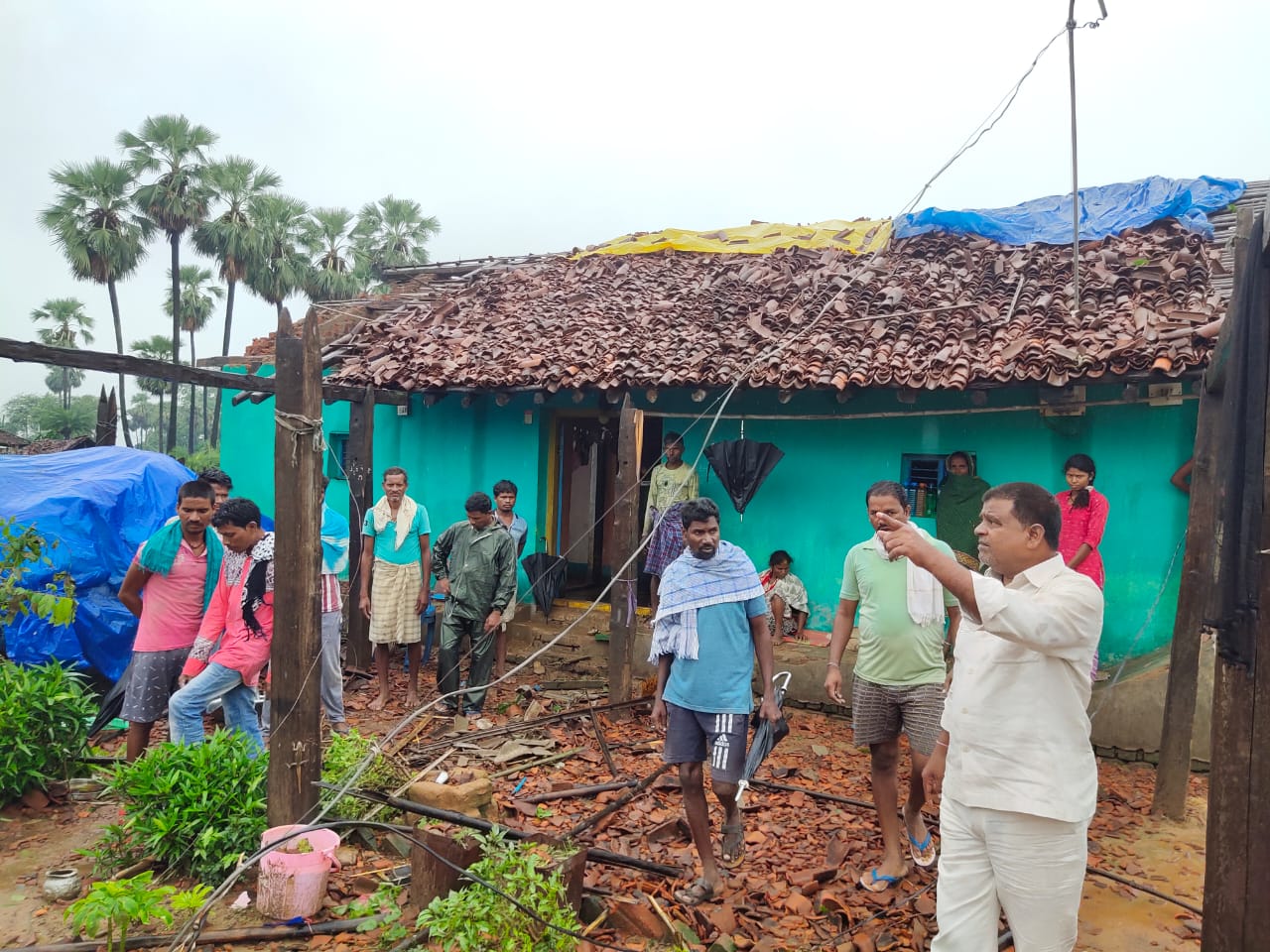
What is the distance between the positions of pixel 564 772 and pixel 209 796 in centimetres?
246

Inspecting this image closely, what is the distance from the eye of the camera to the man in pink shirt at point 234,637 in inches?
189

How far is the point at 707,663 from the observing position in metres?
4.12

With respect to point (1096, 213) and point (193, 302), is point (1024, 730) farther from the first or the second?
point (193, 302)

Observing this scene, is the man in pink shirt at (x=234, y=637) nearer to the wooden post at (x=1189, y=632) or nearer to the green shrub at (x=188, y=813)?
the green shrub at (x=188, y=813)

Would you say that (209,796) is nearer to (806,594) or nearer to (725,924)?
(725,924)

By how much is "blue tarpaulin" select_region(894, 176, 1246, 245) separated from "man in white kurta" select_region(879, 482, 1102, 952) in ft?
27.2

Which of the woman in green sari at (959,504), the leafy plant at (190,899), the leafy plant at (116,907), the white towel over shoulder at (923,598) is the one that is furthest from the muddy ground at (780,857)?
the woman in green sari at (959,504)

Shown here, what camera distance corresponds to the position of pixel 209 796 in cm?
438

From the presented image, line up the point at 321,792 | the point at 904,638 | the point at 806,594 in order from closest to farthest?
the point at 904,638 → the point at 321,792 → the point at 806,594

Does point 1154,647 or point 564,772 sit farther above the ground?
point 1154,647

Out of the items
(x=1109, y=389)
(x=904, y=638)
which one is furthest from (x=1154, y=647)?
(x=904, y=638)

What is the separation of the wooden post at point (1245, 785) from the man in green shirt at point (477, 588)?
5.13 m

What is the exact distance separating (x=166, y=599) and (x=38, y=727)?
1080 millimetres

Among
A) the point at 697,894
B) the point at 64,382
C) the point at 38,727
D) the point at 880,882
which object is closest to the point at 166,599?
the point at 38,727
